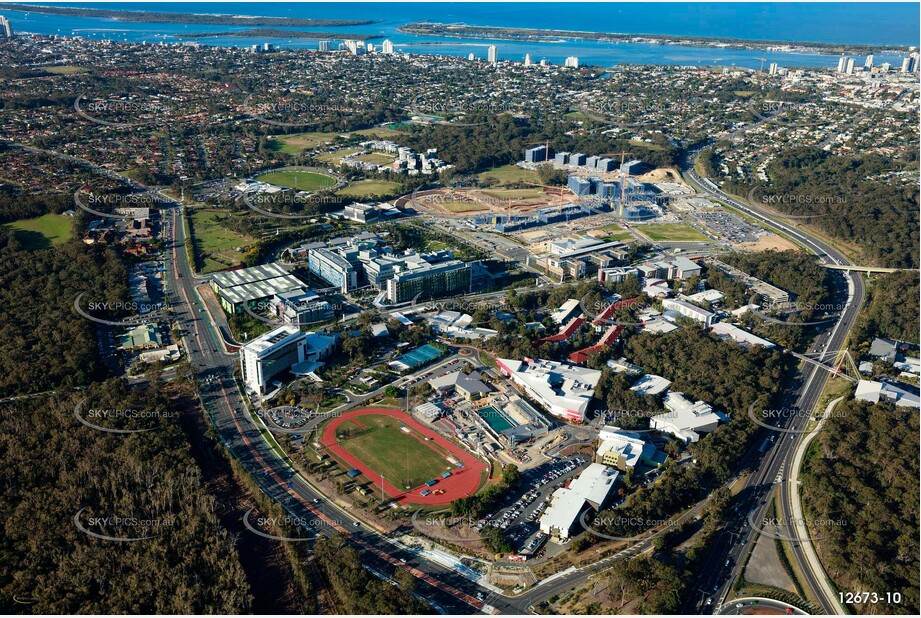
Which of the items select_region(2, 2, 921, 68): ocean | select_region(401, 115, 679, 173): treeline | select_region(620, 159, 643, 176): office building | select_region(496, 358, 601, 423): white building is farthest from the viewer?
select_region(2, 2, 921, 68): ocean

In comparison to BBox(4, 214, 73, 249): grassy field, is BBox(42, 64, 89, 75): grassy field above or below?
above

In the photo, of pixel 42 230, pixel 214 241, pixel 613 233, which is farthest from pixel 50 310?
pixel 613 233

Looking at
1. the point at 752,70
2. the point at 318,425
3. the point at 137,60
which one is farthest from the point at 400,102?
the point at 318,425

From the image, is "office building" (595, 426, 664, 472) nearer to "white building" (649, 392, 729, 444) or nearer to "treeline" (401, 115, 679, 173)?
"white building" (649, 392, 729, 444)

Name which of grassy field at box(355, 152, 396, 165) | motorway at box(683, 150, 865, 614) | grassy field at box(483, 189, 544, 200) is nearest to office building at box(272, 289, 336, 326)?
motorway at box(683, 150, 865, 614)

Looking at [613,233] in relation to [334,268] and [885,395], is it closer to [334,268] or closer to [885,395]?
[334,268]

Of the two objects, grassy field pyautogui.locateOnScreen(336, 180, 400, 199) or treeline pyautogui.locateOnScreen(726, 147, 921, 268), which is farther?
grassy field pyautogui.locateOnScreen(336, 180, 400, 199)

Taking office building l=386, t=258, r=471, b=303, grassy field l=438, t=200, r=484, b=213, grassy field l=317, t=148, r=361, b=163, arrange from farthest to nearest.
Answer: grassy field l=317, t=148, r=361, b=163 → grassy field l=438, t=200, r=484, b=213 → office building l=386, t=258, r=471, b=303
